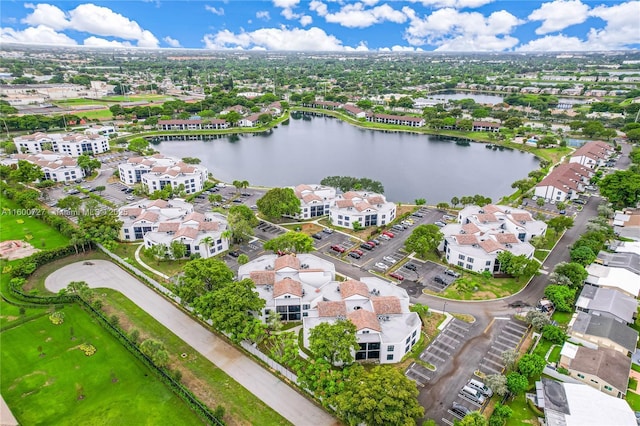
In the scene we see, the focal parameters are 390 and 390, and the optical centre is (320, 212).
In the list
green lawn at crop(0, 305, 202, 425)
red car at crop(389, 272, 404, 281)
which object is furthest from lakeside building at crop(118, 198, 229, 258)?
red car at crop(389, 272, 404, 281)

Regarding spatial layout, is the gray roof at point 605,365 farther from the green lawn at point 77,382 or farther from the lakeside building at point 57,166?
the lakeside building at point 57,166

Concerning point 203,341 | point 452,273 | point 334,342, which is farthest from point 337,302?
point 452,273

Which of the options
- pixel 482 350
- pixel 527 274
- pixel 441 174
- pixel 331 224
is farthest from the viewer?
pixel 441 174

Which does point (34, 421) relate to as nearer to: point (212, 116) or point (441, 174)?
point (441, 174)

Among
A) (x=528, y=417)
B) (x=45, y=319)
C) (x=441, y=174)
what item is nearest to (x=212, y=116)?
(x=441, y=174)

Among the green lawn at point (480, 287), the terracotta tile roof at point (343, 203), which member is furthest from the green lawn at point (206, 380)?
the terracotta tile roof at point (343, 203)
